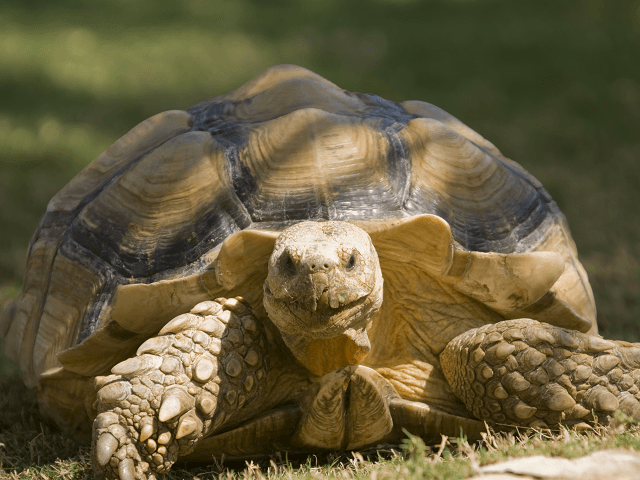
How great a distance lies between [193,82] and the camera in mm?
8688

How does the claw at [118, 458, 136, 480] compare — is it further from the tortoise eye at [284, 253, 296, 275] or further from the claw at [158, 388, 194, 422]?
the tortoise eye at [284, 253, 296, 275]

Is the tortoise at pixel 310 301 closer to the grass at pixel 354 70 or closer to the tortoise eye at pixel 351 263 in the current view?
the tortoise eye at pixel 351 263

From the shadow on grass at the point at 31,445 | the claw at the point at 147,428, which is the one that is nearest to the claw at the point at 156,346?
the claw at the point at 147,428

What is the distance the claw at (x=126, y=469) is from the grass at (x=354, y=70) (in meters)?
3.75

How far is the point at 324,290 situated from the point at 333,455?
79cm

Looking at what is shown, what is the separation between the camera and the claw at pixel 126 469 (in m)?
2.16

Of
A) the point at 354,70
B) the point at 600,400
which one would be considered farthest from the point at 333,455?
the point at 354,70

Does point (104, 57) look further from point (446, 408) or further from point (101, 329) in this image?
point (446, 408)

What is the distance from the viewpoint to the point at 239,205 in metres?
2.54

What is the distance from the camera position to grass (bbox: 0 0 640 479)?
272 inches

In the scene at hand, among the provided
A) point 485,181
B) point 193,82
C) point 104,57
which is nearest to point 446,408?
point 485,181

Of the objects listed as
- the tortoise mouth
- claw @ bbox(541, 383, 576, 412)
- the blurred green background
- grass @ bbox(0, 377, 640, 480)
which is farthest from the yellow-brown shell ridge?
the blurred green background

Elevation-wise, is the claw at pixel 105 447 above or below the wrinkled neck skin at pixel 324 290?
below

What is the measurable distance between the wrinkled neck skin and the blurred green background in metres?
4.32
